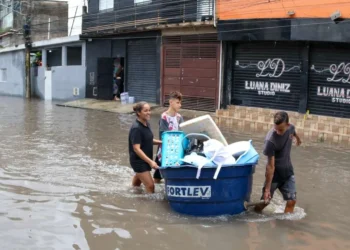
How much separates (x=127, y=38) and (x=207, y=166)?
18306mm

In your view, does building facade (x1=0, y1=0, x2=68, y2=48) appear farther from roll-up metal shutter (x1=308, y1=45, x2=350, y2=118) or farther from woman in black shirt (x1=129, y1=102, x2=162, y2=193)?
woman in black shirt (x1=129, y1=102, x2=162, y2=193)

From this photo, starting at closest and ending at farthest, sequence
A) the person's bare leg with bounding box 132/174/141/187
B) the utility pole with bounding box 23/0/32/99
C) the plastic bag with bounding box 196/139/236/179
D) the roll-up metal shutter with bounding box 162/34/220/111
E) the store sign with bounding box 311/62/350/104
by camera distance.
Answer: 1. the plastic bag with bounding box 196/139/236/179
2. the person's bare leg with bounding box 132/174/141/187
3. the store sign with bounding box 311/62/350/104
4. the roll-up metal shutter with bounding box 162/34/220/111
5. the utility pole with bounding box 23/0/32/99

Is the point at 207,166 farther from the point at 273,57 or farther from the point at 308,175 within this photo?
the point at 273,57

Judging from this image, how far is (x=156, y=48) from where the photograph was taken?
71.3 feet

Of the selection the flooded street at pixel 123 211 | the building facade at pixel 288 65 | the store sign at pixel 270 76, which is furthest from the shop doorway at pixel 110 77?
the flooded street at pixel 123 211

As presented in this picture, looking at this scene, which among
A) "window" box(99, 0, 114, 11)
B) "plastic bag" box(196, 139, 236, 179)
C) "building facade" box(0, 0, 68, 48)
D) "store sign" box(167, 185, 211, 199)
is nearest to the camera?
"plastic bag" box(196, 139, 236, 179)

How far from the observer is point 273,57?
649 inches

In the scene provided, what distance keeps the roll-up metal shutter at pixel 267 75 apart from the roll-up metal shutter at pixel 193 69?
3.51ft

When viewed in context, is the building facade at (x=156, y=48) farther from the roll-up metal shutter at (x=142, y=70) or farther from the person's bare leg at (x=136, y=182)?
the person's bare leg at (x=136, y=182)

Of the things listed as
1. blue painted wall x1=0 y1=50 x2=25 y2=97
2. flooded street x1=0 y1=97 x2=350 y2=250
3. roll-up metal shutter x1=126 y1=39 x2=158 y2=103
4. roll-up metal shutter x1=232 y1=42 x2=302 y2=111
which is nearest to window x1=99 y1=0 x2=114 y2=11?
roll-up metal shutter x1=126 y1=39 x2=158 y2=103

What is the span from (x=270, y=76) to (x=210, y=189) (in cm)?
1116

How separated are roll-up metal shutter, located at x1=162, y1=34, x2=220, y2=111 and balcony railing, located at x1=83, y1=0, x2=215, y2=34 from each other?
0.79 m

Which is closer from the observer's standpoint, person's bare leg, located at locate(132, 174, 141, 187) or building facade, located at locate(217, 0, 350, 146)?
person's bare leg, located at locate(132, 174, 141, 187)

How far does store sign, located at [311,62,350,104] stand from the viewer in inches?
565
